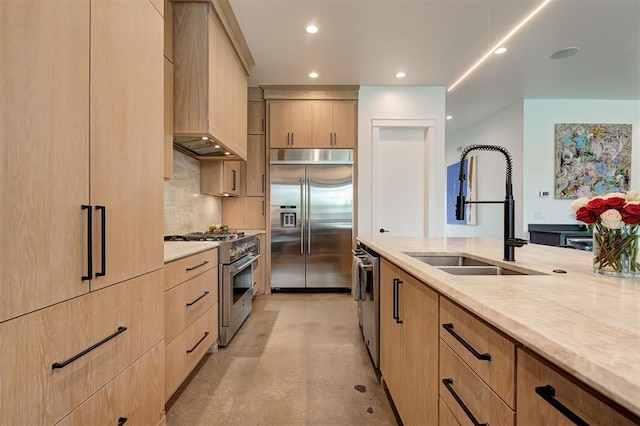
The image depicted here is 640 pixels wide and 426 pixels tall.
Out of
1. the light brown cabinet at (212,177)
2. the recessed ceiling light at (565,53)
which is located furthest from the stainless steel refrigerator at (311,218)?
the recessed ceiling light at (565,53)

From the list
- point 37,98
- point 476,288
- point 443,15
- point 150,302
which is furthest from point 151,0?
point 443,15

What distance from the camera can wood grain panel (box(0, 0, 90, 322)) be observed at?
0.69 meters

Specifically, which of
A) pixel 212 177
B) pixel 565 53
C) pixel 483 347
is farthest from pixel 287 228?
pixel 565 53

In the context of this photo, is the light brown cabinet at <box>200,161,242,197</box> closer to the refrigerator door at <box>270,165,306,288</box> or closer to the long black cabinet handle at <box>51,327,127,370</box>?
the refrigerator door at <box>270,165,306,288</box>

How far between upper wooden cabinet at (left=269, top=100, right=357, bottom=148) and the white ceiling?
0.33 metres

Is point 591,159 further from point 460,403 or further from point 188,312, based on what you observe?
point 188,312

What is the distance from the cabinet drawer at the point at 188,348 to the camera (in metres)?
1.64

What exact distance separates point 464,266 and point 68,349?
1741 millimetres

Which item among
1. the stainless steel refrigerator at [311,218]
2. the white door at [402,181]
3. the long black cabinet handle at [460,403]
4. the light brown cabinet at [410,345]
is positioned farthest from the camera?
the white door at [402,181]

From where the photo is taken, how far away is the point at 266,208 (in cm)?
410

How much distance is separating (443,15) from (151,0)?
251cm

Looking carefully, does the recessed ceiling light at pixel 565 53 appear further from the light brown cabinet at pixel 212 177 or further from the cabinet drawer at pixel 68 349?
the cabinet drawer at pixel 68 349

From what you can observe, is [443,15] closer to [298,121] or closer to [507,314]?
[298,121]

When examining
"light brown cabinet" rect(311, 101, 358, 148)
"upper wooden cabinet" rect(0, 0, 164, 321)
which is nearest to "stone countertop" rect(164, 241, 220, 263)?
"upper wooden cabinet" rect(0, 0, 164, 321)
